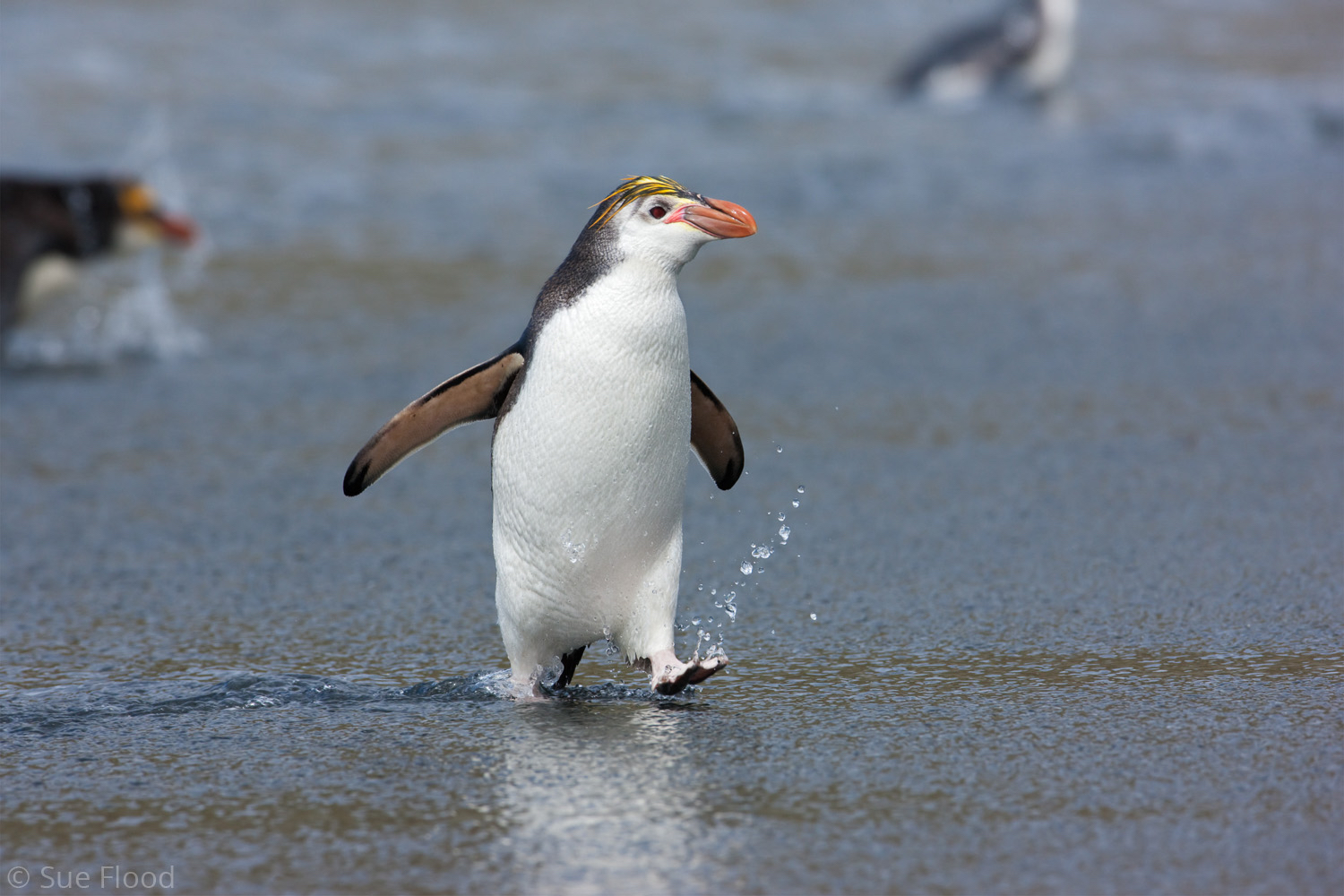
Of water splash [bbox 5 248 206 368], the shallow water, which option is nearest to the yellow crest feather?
the shallow water

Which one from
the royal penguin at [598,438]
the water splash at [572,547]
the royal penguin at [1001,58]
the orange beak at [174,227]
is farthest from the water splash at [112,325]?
the royal penguin at [1001,58]

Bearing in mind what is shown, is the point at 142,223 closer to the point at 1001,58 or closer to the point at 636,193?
the point at 636,193

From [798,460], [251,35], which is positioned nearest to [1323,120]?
[798,460]

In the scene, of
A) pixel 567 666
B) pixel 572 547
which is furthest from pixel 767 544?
pixel 572 547

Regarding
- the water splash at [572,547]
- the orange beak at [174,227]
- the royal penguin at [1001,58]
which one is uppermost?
the royal penguin at [1001,58]

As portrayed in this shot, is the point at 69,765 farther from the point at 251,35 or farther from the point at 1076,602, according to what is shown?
the point at 251,35

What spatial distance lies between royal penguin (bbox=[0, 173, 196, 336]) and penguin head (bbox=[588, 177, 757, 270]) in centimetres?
448

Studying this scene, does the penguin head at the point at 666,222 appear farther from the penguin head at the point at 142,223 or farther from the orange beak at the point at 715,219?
the penguin head at the point at 142,223

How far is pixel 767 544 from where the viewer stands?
398 cm

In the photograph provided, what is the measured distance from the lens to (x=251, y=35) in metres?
12.8

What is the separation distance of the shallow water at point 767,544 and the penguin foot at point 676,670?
0.18 feet

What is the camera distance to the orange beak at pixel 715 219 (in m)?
2.84

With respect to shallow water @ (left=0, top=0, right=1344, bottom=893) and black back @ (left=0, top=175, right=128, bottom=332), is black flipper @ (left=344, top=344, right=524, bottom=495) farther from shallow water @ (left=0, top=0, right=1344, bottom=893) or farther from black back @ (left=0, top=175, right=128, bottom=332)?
black back @ (left=0, top=175, right=128, bottom=332)

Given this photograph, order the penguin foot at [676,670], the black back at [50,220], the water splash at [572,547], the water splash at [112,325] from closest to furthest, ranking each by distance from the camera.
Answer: the penguin foot at [676,670], the water splash at [572,547], the water splash at [112,325], the black back at [50,220]
